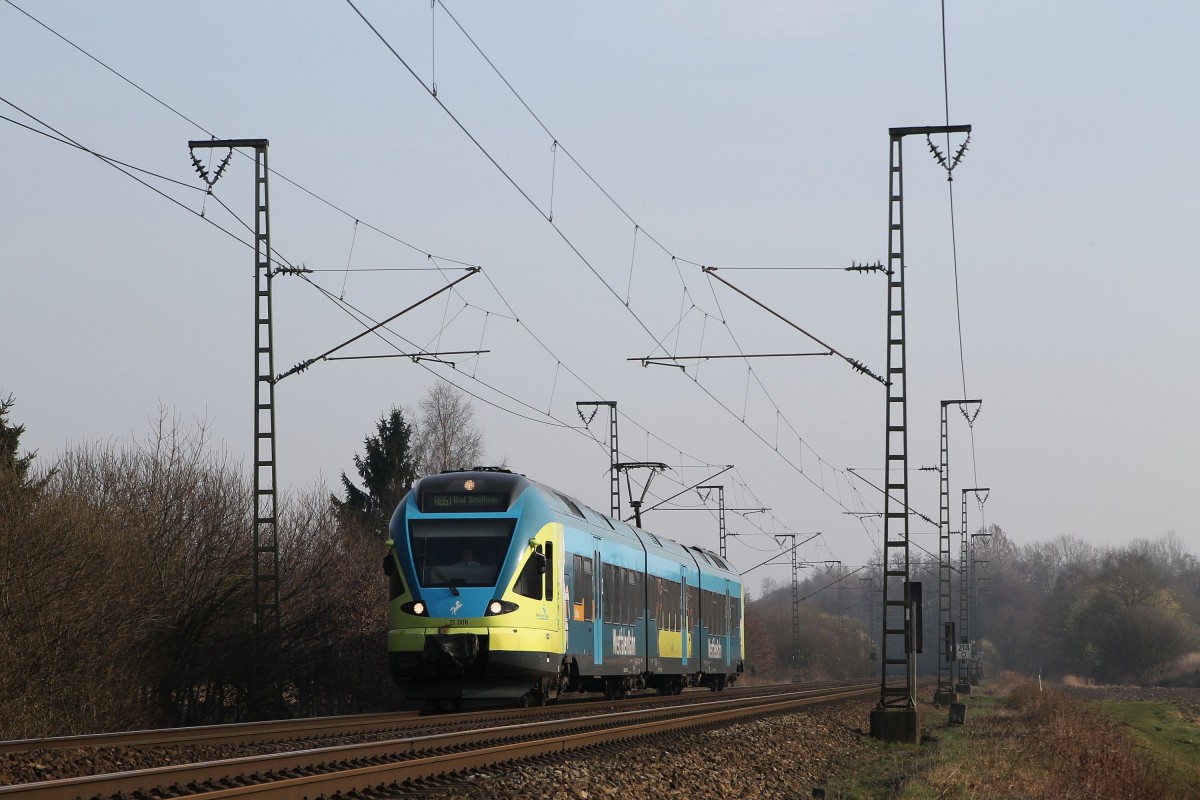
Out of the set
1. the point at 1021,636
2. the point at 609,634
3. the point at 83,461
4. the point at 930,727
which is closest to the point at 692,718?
the point at 609,634

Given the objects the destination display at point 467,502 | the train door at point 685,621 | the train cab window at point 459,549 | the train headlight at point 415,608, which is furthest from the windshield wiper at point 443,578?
the train door at point 685,621

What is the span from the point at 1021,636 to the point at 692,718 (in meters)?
138

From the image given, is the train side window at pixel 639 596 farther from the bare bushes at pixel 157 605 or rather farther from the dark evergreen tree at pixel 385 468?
the dark evergreen tree at pixel 385 468

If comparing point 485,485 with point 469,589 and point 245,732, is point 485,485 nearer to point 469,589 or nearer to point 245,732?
point 469,589

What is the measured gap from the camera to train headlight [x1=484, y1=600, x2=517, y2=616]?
22.1 m

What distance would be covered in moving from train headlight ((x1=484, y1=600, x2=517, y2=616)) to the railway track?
5.19ft

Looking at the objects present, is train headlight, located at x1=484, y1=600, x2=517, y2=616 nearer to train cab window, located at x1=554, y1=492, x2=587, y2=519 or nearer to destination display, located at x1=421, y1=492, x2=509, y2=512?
destination display, located at x1=421, y1=492, x2=509, y2=512

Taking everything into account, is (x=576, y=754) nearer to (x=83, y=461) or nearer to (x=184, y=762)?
(x=184, y=762)

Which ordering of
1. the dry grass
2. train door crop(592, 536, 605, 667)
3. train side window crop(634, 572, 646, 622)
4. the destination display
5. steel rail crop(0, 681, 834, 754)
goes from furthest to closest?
train side window crop(634, 572, 646, 622), train door crop(592, 536, 605, 667), the destination display, the dry grass, steel rail crop(0, 681, 834, 754)

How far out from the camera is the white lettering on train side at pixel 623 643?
1131 inches

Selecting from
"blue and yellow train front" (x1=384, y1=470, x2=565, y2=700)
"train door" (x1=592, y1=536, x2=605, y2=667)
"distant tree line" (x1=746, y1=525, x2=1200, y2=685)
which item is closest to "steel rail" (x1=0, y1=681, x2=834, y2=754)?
"blue and yellow train front" (x1=384, y1=470, x2=565, y2=700)

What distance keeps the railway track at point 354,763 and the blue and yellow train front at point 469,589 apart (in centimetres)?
97

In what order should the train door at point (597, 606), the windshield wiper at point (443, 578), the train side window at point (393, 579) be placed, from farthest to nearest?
the train door at point (597, 606)
the train side window at point (393, 579)
the windshield wiper at point (443, 578)

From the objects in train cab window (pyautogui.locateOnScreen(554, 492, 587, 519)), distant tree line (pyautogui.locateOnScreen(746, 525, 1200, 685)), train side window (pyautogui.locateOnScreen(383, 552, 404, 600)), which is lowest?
distant tree line (pyautogui.locateOnScreen(746, 525, 1200, 685))
